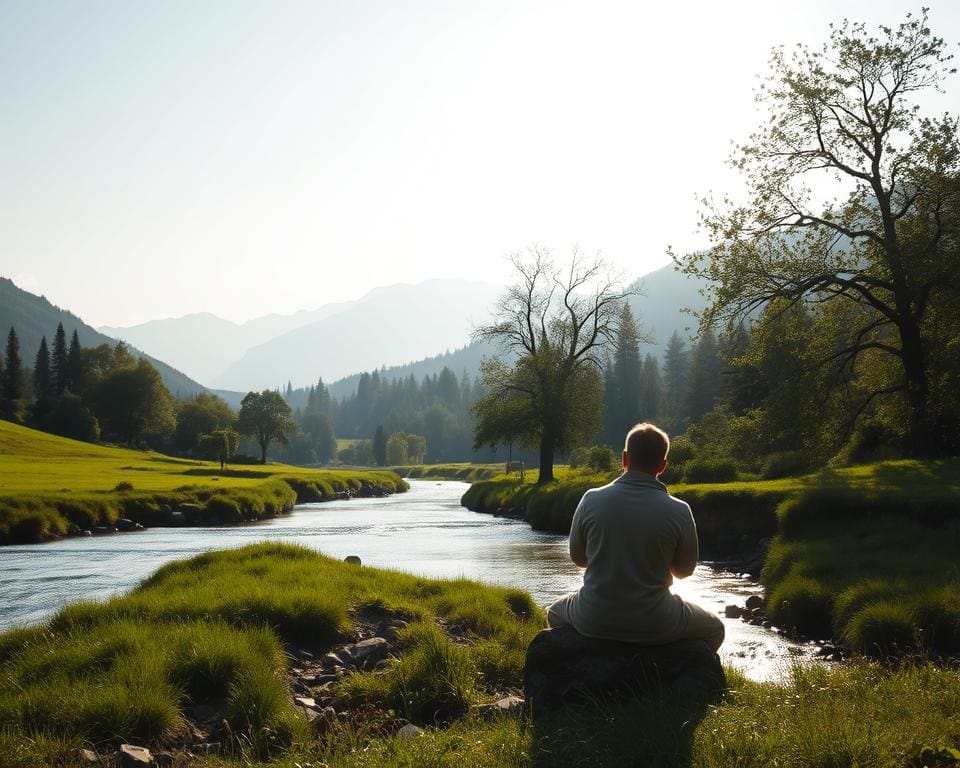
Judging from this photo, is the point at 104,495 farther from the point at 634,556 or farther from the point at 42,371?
the point at 42,371

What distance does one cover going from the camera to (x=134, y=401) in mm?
110125

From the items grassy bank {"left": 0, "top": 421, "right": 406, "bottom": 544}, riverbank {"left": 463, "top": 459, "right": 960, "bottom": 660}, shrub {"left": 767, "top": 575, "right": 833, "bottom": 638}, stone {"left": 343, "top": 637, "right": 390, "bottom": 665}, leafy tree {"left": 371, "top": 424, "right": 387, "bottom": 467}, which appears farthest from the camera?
leafy tree {"left": 371, "top": 424, "right": 387, "bottom": 467}

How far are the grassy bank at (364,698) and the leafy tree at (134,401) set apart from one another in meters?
107

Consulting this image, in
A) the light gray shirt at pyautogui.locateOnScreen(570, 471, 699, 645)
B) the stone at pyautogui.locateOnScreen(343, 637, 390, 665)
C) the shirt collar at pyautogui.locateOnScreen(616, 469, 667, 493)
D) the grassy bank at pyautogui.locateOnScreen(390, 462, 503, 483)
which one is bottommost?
the grassy bank at pyautogui.locateOnScreen(390, 462, 503, 483)

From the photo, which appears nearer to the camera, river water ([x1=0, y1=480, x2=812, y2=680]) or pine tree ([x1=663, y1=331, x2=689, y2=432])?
river water ([x1=0, y1=480, x2=812, y2=680])


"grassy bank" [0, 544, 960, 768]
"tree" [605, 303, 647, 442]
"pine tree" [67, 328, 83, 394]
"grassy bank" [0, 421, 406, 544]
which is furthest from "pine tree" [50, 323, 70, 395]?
"grassy bank" [0, 544, 960, 768]

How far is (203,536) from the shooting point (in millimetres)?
33781

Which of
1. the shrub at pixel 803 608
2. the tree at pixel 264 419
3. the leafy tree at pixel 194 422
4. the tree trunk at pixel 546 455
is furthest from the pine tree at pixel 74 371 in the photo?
the shrub at pixel 803 608

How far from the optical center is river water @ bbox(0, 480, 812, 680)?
1475 cm

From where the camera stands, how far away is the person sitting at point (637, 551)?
678 cm

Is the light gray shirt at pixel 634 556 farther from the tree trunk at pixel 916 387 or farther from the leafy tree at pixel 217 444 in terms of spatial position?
the leafy tree at pixel 217 444

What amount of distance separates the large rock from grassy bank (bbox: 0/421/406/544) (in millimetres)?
30730

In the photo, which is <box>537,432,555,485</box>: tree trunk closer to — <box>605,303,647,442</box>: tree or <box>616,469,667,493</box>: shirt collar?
<box>616,469,667,493</box>: shirt collar

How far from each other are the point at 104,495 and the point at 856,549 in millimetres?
37175
